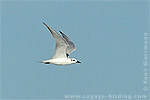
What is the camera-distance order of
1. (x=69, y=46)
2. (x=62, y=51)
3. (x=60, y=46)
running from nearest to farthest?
1. (x=60, y=46)
2. (x=62, y=51)
3. (x=69, y=46)

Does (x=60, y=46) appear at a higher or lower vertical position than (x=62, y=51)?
higher

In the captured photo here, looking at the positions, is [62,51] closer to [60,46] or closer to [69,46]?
[60,46]

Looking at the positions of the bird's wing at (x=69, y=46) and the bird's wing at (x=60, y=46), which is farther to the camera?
the bird's wing at (x=69, y=46)

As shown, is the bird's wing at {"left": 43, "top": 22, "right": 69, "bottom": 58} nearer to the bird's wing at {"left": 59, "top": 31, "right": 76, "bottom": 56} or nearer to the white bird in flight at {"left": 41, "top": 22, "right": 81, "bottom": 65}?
the white bird in flight at {"left": 41, "top": 22, "right": 81, "bottom": 65}

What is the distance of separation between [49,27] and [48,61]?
1.73 metres

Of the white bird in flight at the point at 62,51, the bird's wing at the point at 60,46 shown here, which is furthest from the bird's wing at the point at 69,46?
the bird's wing at the point at 60,46

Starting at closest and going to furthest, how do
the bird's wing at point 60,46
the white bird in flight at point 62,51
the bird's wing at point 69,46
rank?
the bird's wing at point 60,46, the white bird in flight at point 62,51, the bird's wing at point 69,46

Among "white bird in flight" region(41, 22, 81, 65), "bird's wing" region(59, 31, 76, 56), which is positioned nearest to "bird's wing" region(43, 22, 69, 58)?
"white bird in flight" region(41, 22, 81, 65)

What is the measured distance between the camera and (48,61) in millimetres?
19516

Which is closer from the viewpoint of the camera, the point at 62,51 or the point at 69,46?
the point at 62,51

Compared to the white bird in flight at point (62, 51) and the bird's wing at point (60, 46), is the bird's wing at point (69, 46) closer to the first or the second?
the white bird in flight at point (62, 51)

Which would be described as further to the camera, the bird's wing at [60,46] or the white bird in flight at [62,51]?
the white bird in flight at [62,51]

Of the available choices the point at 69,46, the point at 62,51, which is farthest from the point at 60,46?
the point at 69,46

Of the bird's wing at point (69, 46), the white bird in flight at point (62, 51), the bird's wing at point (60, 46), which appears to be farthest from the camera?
the bird's wing at point (69, 46)
